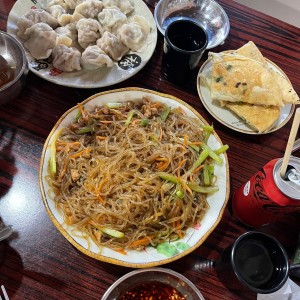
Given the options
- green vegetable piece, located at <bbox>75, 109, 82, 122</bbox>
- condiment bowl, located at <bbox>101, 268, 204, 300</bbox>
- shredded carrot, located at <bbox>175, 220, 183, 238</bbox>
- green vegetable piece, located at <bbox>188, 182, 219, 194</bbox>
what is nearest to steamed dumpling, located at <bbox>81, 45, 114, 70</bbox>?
green vegetable piece, located at <bbox>75, 109, 82, 122</bbox>

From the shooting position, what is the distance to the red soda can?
4.33ft

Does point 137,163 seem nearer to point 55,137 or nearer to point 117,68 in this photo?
point 55,137

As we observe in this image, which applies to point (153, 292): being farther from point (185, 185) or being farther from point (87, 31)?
point (87, 31)

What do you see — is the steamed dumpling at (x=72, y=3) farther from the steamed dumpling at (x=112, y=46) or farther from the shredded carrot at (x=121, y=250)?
the shredded carrot at (x=121, y=250)

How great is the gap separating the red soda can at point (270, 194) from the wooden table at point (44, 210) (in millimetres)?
155

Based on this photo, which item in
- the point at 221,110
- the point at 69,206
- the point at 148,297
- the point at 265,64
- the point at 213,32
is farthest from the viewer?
the point at 213,32

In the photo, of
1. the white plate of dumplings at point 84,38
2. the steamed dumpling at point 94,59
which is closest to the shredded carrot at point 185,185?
the white plate of dumplings at point 84,38

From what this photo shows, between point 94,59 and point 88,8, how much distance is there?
1.25ft

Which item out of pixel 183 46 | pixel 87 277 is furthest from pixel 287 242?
pixel 183 46

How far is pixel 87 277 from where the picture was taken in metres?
1.45

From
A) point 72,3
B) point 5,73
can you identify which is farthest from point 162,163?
point 72,3

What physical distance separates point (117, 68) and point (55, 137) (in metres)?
0.56

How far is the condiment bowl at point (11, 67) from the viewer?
1620 millimetres

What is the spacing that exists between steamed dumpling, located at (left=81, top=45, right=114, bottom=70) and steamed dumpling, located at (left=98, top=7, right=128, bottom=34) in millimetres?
227
